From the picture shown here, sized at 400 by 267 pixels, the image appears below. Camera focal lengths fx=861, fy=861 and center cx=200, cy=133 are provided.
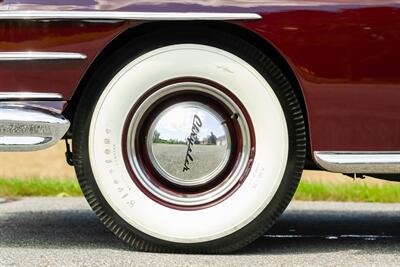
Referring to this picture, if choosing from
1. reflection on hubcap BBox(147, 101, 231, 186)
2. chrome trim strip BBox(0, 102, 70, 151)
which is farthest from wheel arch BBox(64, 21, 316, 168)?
reflection on hubcap BBox(147, 101, 231, 186)

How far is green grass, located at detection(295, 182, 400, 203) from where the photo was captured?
5160 millimetres

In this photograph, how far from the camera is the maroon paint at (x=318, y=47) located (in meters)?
2.95

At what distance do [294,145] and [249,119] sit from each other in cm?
18

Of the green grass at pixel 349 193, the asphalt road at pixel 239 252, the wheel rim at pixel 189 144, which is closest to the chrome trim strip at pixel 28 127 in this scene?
the wheel rim at pixel 189 144

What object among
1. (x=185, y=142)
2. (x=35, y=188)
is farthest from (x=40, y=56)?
(x=35, y=188)

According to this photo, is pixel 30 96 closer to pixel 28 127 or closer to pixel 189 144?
pixel 28 127

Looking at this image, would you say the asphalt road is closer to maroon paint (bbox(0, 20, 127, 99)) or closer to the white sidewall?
the white sidewall

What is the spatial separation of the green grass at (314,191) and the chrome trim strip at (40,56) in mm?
2278

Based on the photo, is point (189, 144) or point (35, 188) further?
point (35, 188)

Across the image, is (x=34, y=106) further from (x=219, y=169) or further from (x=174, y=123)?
(x=219, y=169)

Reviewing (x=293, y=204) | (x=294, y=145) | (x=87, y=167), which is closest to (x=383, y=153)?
(x=294, y=145)

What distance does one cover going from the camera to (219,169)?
3029 millimetres

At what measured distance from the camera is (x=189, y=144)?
298cm

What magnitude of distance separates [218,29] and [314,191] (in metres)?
2.42
